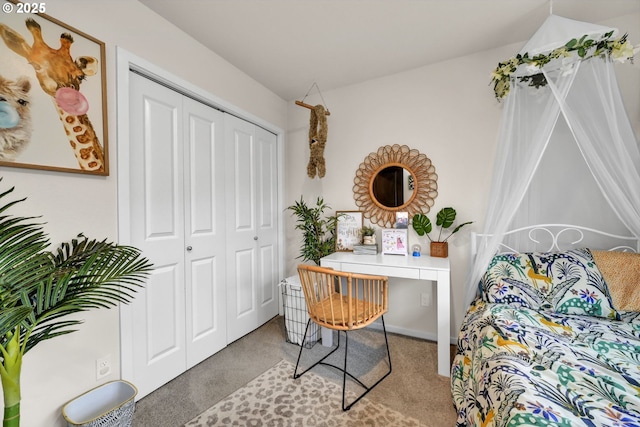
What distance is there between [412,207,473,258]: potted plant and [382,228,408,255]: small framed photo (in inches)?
5.6

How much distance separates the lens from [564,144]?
6.29 feet

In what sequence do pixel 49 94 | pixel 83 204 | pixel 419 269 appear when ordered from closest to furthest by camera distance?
pixel 49 94, pixel 83 204, pixel 419 269

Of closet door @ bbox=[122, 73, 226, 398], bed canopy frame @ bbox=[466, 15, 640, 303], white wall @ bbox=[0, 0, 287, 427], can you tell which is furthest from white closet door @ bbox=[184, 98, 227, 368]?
bed canopy frame @ bbox=[466, 15, 640, 303]

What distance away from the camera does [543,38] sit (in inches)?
68.2

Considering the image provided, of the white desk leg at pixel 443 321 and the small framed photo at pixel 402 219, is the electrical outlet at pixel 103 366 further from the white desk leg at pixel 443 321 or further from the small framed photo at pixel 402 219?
the small framed photo at pixel 402 219

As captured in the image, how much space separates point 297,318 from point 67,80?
2293 mm

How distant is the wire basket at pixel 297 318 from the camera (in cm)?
251

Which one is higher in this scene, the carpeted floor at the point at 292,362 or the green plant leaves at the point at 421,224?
the green plant leaves at the point at 421,224

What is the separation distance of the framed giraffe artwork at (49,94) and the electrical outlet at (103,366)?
1074mm

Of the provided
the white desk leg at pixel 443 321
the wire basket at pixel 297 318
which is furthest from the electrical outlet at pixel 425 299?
the wire basket at pixel 297 318

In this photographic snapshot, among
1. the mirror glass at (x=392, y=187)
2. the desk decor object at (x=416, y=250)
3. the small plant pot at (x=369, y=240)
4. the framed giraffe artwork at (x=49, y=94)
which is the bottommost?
the desk decor object at (x=416, y=250)

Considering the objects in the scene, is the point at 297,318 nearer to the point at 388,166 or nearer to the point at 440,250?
the point at 440,250

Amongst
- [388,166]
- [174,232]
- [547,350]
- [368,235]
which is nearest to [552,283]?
[547,350]

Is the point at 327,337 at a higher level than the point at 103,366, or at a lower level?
lower
